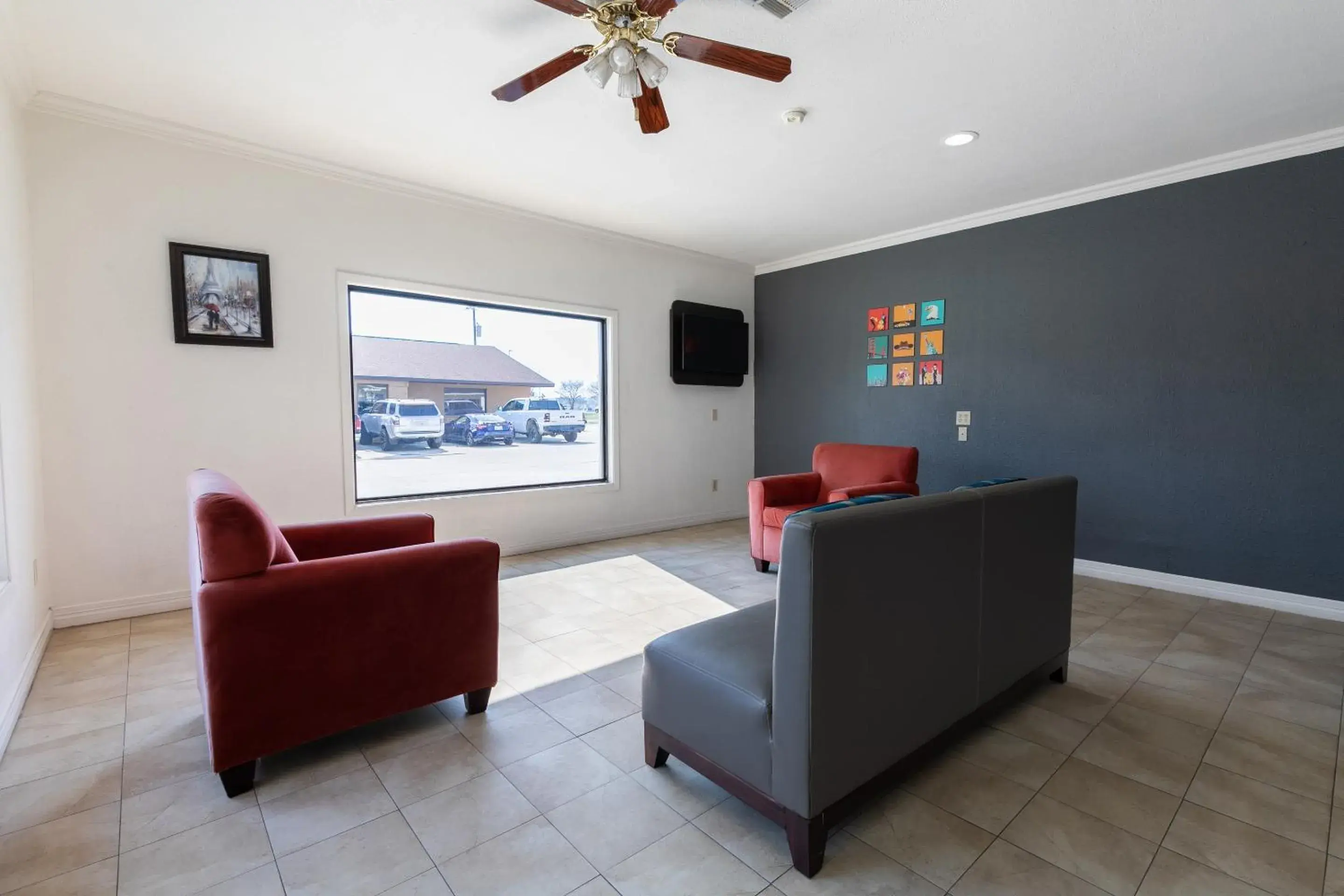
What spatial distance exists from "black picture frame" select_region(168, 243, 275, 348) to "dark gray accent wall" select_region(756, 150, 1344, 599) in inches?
178

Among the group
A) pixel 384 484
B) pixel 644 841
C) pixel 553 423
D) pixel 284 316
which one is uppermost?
pixel 284 316

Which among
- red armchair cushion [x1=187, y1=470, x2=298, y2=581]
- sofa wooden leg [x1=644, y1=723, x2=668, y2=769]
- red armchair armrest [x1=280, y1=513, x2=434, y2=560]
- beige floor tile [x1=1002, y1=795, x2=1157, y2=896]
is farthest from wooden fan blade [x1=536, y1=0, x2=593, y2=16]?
beige floor tile [x1=1002, y1=795, x2=1157, y2=896]

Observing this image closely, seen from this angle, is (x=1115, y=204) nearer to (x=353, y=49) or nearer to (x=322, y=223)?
(x=353, y=49)

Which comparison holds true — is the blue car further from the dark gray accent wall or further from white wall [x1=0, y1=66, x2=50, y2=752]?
the dark gray accent wall

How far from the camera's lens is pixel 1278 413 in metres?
3.39

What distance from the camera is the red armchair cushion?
1.66 meters

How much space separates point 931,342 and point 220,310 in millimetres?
4876

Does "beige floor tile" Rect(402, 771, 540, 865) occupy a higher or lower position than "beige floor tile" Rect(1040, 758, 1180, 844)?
higher

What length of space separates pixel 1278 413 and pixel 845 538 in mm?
3660

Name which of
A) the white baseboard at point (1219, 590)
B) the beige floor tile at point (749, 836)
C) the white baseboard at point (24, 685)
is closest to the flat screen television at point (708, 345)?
the white baseboard at point (1219, 590)

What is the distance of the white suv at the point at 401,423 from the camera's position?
13.3ft

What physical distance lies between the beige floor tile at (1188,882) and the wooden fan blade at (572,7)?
2.91 metres

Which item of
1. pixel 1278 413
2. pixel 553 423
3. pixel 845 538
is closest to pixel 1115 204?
pixel 1278 413

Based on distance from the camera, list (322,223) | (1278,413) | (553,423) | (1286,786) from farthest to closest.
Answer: (553,423) → (322,223) → (1278,413) → (1286,786)
